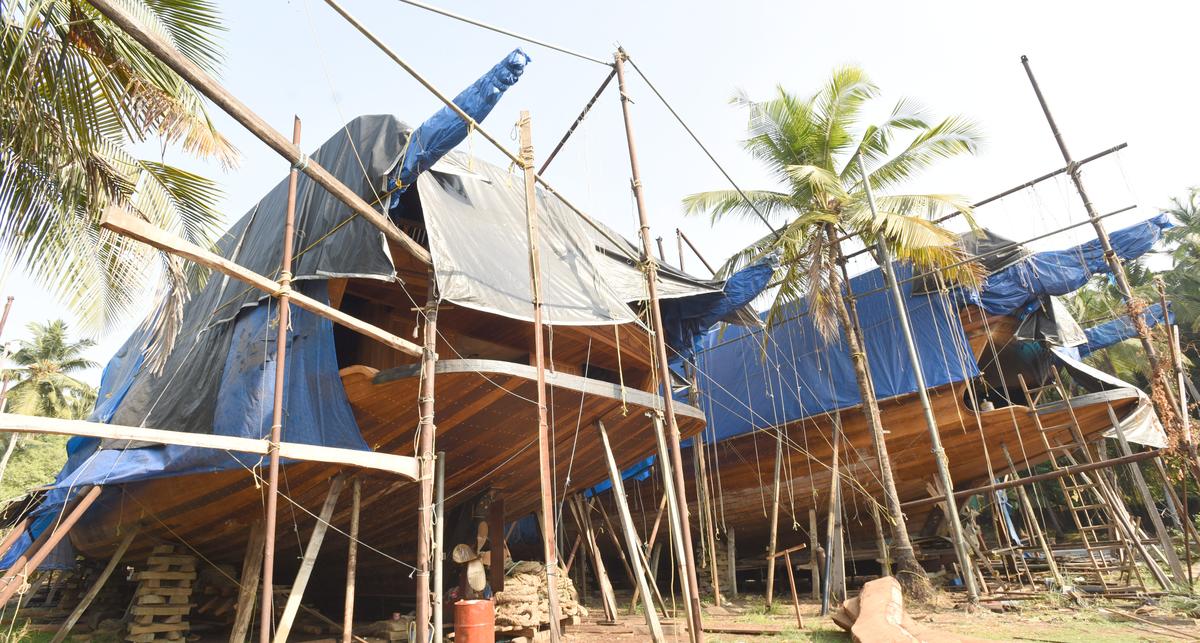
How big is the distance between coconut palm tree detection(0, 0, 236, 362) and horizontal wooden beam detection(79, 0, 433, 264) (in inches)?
17.8

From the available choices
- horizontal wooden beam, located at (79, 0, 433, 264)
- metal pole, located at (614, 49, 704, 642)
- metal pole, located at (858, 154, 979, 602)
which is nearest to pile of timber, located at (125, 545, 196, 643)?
horizontal wooden beam, located at (79, 0, 433, 264)

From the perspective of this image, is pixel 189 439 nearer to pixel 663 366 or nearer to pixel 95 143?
pixel 95 143

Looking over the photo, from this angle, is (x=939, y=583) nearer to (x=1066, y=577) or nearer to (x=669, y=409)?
(x=1066, y=577)

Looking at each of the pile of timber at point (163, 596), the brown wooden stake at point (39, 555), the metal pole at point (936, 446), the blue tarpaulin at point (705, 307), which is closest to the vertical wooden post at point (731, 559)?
the metal pole at point (936, 446)

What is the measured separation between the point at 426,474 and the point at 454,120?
3.47m

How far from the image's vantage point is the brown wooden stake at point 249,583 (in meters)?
A: 7.45

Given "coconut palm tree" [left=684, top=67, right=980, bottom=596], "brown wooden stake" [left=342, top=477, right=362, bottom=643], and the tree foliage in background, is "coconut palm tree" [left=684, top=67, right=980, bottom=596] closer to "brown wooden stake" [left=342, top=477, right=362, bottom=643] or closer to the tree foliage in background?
"brown wooden stake" [left=342, top=477, right=362, bottom=643]

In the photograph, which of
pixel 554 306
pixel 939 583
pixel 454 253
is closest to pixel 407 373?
pixel 454 253

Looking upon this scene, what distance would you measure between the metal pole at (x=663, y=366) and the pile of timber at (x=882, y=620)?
5.14ft

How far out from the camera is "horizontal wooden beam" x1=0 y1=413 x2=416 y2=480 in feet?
14.0

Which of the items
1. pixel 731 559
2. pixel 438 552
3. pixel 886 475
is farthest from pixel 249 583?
pixel 731 559

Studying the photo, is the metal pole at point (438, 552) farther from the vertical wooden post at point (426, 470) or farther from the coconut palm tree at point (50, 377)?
the coconut palm tree at point (50, 377)

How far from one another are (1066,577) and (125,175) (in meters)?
14.8

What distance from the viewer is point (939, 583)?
483 inches
